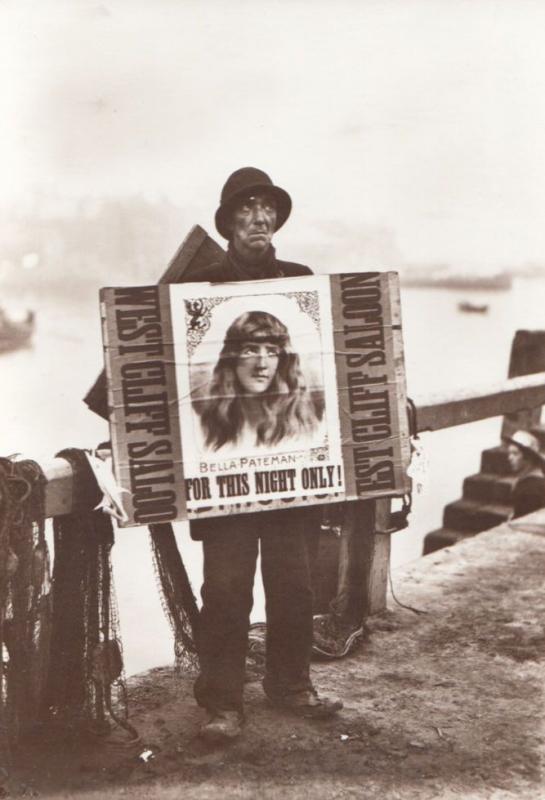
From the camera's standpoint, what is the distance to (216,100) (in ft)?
16.9

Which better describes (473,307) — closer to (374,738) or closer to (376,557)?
(376,557)

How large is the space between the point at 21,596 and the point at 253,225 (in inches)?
53.8

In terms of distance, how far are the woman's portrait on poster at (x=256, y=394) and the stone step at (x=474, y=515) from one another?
3.92 metres

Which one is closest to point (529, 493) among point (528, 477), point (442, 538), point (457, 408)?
point (528, 477)

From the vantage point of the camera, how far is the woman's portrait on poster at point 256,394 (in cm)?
291

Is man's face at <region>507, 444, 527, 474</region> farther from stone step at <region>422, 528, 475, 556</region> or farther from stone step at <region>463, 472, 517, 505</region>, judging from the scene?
stone step at <region>422, 528, 475, 556</region>

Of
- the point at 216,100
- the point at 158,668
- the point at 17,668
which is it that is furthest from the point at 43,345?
the point at 17,668

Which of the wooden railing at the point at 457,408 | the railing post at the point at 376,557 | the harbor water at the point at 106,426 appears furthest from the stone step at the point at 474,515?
the railing post at the point at 376,557

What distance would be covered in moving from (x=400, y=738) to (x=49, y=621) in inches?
46.5

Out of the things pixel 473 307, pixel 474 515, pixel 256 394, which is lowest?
pixel 474 515

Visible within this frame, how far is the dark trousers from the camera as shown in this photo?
2.99 m

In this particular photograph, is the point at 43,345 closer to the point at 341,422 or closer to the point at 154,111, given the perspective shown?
the point at 154,111

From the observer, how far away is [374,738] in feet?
9.71

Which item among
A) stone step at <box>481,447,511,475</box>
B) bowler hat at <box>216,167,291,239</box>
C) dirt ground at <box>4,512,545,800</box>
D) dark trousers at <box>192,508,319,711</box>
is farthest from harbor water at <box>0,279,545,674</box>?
bowler hat at <box>216,167,291,239</box>
